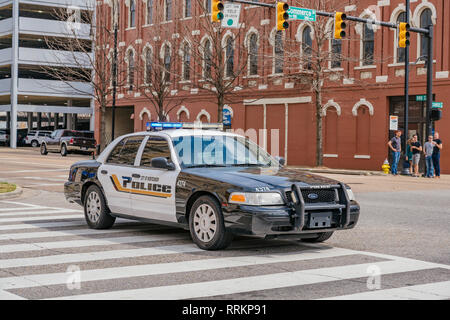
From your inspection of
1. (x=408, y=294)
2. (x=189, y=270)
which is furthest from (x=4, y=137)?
(x=408, y=294)

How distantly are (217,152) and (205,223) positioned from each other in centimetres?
134

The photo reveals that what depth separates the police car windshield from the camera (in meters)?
9.65

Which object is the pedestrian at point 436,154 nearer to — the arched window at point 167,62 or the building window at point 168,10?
the arched window at point 167,62

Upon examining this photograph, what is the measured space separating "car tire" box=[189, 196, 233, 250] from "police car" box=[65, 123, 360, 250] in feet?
0.04

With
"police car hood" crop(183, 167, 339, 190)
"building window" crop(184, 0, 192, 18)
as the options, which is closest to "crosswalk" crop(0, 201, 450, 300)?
"police car hood" crop(183, 167, 339, 190)

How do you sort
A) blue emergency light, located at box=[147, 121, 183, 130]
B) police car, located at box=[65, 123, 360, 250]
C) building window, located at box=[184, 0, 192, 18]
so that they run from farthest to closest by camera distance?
1. building window, located at box=[184, 0, 192, 18]
2. blue emergency light, located at box=[147, 121, 183, 130]
3. police car, located at box=[65, 123, 360, 250]

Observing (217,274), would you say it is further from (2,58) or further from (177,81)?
(2,58)

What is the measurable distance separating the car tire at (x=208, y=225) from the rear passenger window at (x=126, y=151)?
6.08 ft

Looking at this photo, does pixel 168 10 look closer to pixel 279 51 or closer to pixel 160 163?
pixel 279 51

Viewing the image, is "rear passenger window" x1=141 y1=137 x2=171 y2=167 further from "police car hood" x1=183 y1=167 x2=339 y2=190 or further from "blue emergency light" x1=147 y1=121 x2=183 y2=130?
"police car hood" x1=183 y1=167 x2=339 y2=190

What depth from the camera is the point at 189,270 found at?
7.60 meters

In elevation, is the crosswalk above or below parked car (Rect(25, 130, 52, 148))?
below

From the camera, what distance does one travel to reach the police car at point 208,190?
332 inches
